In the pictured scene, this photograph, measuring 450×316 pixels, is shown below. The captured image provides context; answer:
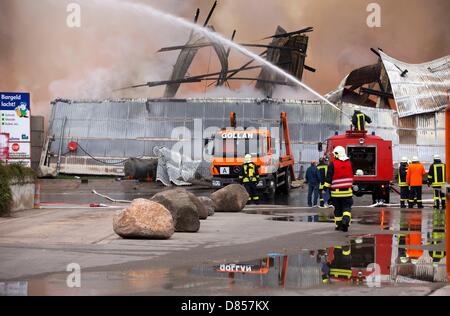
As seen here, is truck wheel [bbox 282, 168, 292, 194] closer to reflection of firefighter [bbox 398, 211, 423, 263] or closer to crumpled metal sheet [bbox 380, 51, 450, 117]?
reflection of firefighter [bbox 398, 211, 423, 263]

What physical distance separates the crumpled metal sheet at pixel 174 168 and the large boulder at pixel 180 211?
20.7 meters

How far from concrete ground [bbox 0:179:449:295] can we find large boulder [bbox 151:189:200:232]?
1.06ft

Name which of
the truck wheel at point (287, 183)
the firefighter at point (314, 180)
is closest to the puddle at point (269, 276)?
the firefighter at point (314, 180)

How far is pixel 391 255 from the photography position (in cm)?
1196

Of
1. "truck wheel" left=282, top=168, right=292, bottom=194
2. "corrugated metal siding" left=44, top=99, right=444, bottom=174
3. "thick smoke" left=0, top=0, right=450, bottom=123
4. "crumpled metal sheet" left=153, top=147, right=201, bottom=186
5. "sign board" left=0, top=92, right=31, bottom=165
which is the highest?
"thick smoke" left=0, top=0, right=450, bottom=123

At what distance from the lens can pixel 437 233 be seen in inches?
611

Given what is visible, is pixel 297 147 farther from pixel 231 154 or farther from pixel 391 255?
pixel 391 255

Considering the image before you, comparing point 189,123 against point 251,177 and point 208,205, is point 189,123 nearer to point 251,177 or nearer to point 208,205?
point 251,177

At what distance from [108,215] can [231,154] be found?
1135cm

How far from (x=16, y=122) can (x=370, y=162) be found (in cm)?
1226

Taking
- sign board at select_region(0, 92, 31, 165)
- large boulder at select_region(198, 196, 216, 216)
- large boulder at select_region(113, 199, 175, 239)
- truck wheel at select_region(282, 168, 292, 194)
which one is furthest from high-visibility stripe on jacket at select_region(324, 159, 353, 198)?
truck wheel at select_region(282, 168, 292, 194)

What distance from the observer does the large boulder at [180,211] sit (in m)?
15.2

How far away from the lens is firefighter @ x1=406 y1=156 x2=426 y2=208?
23875mm
